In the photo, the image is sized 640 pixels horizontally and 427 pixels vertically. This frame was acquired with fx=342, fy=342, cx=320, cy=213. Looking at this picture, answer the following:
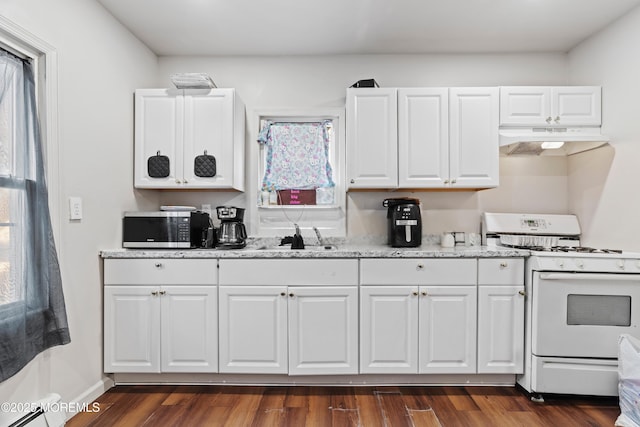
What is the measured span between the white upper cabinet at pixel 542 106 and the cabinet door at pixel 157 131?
98.2 inches

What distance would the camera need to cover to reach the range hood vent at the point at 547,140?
2480 millimetres

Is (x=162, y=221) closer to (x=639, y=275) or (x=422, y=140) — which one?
(x=422, y=140)

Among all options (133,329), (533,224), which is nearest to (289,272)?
(133,329)

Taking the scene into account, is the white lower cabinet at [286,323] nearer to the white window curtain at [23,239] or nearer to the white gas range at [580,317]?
the white window curtain at [23,239]

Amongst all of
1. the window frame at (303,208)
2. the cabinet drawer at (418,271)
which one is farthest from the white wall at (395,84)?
the cabinet drawer at (418,271)

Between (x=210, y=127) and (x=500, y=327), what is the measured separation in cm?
250

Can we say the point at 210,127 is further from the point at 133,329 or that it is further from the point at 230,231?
the point at 133,329

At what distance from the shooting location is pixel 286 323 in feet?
7.49

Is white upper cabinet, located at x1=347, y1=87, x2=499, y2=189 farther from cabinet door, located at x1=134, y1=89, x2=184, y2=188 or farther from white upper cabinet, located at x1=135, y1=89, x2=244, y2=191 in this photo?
cabinet door, located at x1=134, y1=89, x2=184, y2=188

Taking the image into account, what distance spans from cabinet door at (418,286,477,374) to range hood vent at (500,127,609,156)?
1164mm

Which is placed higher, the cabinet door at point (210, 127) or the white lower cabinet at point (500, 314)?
the cabinet door at point (210, 127)

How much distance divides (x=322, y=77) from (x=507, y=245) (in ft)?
6.76

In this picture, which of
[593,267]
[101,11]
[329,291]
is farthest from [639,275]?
[101,11]

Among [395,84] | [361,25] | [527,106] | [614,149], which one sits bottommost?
[614,149]
